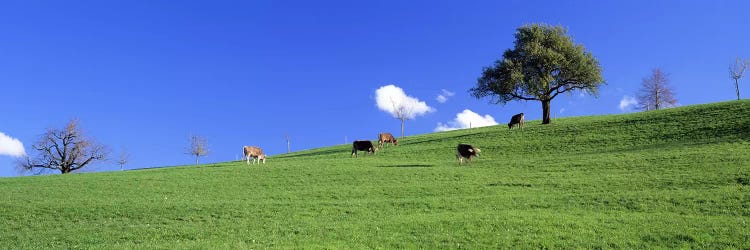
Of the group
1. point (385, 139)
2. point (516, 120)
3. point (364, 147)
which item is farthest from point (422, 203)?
point (516, 120)

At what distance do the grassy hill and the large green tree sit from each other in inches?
890

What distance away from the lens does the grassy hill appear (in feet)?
58.6

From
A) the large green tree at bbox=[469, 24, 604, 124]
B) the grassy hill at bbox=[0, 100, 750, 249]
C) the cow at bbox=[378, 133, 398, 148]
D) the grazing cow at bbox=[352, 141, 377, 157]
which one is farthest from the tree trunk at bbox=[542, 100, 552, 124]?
the grazing cow at bbox=[352, 141, 377, 157]

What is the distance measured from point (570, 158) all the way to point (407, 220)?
22.5 m

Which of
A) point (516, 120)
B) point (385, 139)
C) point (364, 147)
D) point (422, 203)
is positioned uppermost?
point (516, 120)

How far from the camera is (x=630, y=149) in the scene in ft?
140

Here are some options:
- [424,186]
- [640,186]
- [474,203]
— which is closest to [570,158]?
[640,186]

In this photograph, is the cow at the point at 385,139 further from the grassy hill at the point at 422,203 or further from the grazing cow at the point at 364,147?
the grassy hill at the point at 422,203

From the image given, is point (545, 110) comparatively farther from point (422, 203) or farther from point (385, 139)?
point (422, 203)

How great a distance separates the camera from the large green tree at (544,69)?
6669 cm

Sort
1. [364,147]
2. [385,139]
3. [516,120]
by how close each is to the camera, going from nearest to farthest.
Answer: [364,147] → [385,139] → [516,120]

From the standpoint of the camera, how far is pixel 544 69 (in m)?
67.9

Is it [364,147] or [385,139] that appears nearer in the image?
[364,147]

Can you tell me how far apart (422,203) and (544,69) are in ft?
160
